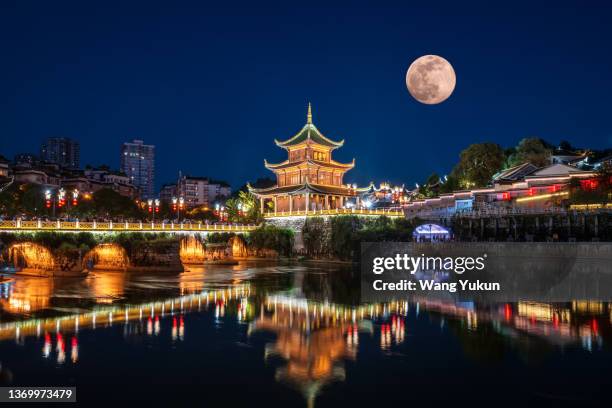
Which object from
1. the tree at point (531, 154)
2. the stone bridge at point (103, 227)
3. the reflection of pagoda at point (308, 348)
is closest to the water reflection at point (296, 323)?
the reflection of pagoda at point (308, 348)

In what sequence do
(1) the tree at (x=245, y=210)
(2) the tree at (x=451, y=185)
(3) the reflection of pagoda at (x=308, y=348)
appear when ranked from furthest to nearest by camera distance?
(2) the tree at (x=451, y=185)
(1) the tree at (x=245, y=210)
(3) the reflection of pagoda at (x=308, y=348)

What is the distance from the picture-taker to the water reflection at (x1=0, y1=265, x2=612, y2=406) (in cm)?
1952

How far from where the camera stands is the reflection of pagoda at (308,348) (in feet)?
54.6

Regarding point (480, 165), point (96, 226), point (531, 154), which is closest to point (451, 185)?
point (480, 165)

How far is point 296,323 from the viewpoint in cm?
2573

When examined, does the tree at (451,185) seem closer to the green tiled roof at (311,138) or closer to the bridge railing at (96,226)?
the green tiled roof at (311,138)

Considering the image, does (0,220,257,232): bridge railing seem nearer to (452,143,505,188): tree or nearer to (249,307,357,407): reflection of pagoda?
(249,307,357,407): reflection of pagoda

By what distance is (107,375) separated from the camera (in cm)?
1706

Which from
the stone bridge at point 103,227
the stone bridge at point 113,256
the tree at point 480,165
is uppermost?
the tree at point 480,165

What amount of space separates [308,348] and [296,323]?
5361 millimetres

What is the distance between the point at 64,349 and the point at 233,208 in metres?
76.1

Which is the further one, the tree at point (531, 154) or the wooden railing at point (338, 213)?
the tree at point (531, 154)

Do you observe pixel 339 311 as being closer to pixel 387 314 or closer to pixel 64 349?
pixel 387 314

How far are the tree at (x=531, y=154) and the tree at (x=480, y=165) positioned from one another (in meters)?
2.99
